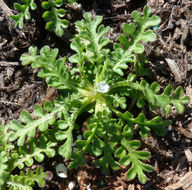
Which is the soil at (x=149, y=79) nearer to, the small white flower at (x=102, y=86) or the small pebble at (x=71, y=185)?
the small pebble at (x=71, y=185)

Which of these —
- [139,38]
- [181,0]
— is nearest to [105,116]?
[139,38]

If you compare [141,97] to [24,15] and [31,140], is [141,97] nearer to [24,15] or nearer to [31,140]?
[31,140]

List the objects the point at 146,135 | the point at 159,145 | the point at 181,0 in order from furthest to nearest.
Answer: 1. the point at 181,0
2. the point at 159,145
3. the point at 146,135

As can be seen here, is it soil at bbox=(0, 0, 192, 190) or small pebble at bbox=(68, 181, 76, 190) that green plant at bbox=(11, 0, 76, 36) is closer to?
soil at bbox=(0, 0, 192, 190)

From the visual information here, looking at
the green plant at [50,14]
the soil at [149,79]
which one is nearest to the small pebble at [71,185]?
the soil at [149,79]

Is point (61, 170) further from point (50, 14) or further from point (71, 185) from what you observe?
point (50, 14)

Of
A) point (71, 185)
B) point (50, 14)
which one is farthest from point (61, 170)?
point (50, 14)

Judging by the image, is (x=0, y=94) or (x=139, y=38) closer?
(x=139, y=38)

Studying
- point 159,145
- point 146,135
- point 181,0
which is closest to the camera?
point 146,135

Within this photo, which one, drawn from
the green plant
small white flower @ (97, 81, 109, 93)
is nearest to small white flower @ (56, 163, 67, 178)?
small white flower @ (97, 81, 109, 93)
